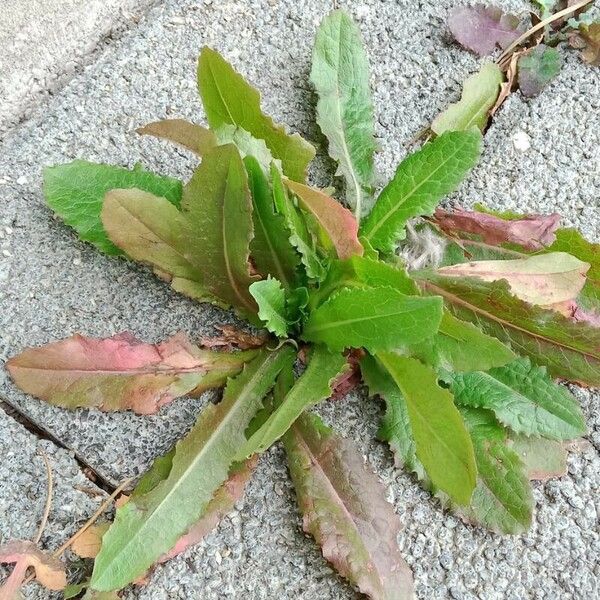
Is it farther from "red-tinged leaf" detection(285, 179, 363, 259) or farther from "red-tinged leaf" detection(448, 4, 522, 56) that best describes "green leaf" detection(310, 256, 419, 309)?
"red-tinged leaf" detection(448, 4, 522, 56)

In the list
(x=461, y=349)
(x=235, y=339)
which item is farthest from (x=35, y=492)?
(x=461, y=349)

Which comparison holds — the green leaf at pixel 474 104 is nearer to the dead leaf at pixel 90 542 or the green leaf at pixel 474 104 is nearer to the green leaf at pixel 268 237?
the green leaf at pixel 268 237

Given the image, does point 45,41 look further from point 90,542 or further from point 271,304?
point 90,542

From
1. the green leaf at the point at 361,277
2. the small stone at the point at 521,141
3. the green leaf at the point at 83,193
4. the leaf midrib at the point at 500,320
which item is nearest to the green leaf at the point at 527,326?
the leaf midrib at the point at 500,320

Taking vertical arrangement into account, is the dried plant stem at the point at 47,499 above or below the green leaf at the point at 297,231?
below

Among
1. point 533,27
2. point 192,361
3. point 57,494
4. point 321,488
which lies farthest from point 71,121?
point 533,27
